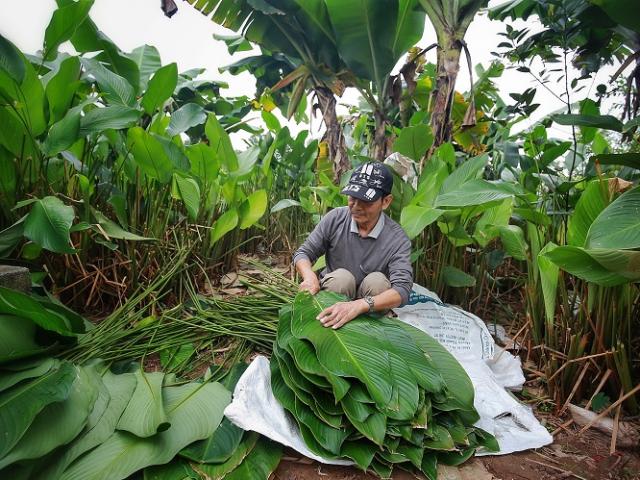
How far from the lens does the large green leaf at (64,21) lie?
147cm

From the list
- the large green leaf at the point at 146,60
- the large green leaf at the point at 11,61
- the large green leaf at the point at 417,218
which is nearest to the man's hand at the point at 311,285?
the large green leaf at the point at 417,218

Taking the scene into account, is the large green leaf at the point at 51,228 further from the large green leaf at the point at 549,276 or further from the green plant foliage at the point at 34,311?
the large green leaf at the point at 549,276

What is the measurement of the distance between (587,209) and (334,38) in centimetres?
240

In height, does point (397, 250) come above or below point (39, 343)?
above

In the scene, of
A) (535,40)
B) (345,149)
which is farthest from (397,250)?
(345,149)

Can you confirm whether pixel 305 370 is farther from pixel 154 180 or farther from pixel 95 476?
pixel 154 180

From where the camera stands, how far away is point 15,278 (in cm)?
131

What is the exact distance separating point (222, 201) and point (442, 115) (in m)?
1.45

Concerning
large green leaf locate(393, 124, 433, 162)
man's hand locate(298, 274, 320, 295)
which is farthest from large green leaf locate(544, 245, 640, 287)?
large green leaf locate(393, 124, 433, 162)

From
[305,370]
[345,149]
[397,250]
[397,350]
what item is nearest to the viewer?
[305,370]

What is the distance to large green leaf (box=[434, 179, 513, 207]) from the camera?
55.4 inches

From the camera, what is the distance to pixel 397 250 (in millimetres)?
1646

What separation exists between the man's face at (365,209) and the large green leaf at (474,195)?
25cm

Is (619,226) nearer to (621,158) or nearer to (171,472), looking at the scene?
(621,158)
